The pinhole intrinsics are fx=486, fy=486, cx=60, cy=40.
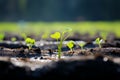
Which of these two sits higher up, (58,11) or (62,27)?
(58,11)

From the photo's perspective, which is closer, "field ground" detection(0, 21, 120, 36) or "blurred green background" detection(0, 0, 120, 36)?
"field ground" detection(0, 21, 120, 36)

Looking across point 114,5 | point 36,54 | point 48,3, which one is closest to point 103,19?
point 114,5

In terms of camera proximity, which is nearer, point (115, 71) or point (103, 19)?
point (115, 71)

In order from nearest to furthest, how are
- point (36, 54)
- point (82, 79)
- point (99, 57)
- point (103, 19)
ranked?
point (82, 79), point (99, 57), point (36, 54), point (103, 19)

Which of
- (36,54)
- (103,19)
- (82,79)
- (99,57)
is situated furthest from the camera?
(103,19)

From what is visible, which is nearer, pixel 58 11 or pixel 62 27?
pixel 62 27

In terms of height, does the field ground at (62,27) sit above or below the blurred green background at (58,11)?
below

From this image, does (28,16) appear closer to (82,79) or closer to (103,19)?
(103,19)

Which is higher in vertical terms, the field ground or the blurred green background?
the blurred green background

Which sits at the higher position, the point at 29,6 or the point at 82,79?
the point at 29,6

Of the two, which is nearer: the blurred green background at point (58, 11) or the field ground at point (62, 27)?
the field ground at point (62, 27)
